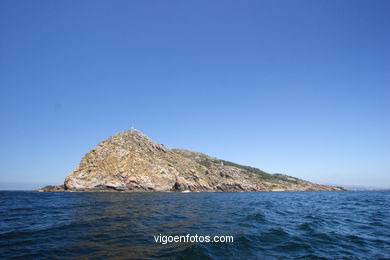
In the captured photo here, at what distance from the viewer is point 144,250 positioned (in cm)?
824

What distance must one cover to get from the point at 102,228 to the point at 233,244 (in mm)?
8587

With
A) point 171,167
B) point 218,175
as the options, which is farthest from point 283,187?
point 171,167

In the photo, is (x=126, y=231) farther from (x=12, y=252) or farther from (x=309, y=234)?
(x=309, y=234)

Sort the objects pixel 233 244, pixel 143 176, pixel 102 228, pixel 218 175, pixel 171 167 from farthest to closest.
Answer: pixel 218 175 → pixel 171 167 → pixel 143 176 → pixel 102 228 → pixel 233 244

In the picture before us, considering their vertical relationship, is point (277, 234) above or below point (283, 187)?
above

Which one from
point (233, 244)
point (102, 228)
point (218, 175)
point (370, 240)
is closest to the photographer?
point (233, 244)

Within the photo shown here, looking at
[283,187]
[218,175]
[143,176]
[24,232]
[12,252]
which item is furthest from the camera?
[283,187]

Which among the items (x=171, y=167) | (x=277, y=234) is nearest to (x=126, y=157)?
(x=171, y=167)

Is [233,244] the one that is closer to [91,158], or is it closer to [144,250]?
[144,250]

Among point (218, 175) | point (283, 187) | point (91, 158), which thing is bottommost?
point (283, 187)

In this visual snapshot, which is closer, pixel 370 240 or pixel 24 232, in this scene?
pixel 370 240

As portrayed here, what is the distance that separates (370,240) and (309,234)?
2890 mm

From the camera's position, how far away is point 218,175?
126 metres

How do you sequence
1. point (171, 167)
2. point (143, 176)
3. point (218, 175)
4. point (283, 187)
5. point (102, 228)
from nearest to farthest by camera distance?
point (102, 228)
point (143, 176)
point (171, 167)
point (218, 175)
point (283, 187)
